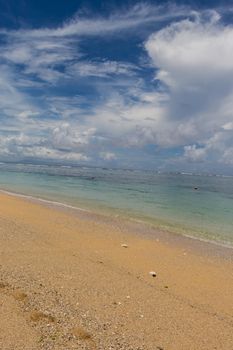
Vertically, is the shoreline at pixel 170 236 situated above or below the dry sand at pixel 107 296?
below

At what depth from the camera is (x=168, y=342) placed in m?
7.92

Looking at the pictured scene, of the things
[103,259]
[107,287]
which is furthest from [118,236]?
[107,287]

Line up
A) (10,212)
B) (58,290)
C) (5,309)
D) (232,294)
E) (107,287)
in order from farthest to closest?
1. (10,212)
2. (232,294)
3. (107,287)
4. (58,290)
5. (5,309)

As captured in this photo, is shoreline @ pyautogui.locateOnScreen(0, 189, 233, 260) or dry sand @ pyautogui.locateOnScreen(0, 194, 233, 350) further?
shoreline @ pyautogui.locateOnScreen(0, 189, 233, 260)

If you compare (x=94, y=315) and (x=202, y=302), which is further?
(x=202, y=302)

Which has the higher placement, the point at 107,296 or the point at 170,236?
the point at 107,296

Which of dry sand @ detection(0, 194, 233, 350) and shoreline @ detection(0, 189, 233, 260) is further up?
dry sand @ detection(0, 194, 233, 350)

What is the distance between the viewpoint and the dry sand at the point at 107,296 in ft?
25.1

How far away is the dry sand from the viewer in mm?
7648

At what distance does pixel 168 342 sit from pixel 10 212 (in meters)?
19.5

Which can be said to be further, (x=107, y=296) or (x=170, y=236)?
(x=170, y=236)

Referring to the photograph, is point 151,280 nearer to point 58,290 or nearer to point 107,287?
point 107,287

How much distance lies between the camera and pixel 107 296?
32.7 ft

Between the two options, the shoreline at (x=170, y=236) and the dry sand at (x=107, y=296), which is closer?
the dry sand at (x=107, y=296)
